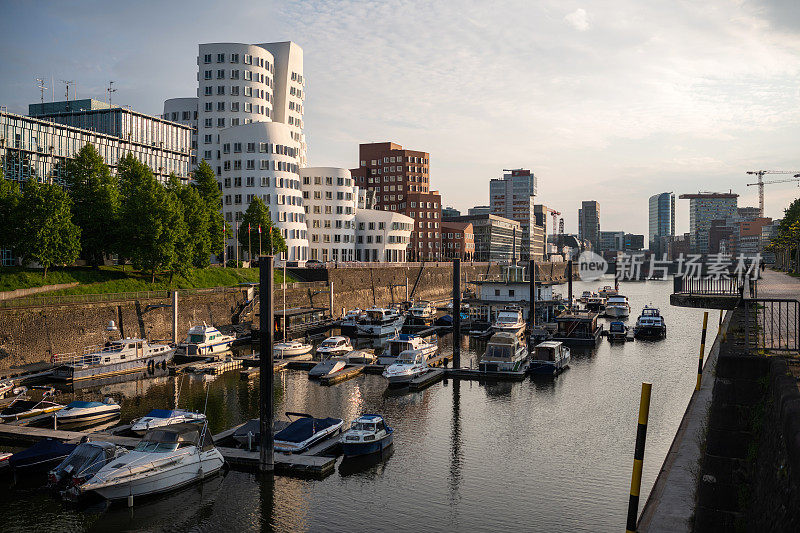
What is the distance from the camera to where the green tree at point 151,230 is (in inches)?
2970

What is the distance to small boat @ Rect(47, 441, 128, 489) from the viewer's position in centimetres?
2759

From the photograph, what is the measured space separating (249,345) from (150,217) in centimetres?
2043

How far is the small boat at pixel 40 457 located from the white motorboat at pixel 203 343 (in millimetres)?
30345

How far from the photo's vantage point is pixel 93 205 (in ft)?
255

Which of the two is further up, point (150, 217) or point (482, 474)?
point (150, 217)

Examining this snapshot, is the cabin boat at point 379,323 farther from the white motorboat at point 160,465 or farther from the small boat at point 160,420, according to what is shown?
the white motorboat at point 160,465

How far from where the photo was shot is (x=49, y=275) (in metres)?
68.4

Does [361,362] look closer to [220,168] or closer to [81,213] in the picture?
[81,213]

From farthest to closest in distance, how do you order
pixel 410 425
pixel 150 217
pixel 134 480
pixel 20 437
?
pixel 150 217
pixel 410 425
pixel 20 437
pixel 134 480

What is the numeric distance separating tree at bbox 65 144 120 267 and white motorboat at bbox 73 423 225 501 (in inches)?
2116

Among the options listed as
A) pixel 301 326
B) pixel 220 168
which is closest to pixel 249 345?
pixel 301 326

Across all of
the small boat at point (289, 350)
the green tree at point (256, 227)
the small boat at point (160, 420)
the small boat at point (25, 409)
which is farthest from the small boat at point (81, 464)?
the green tree at point (256, 227)

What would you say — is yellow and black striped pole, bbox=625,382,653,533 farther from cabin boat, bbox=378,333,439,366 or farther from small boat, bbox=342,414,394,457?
cabin boat, bbox=378,333,439,366

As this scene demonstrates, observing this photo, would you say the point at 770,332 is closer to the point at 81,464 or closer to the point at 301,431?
the point at 301,431
